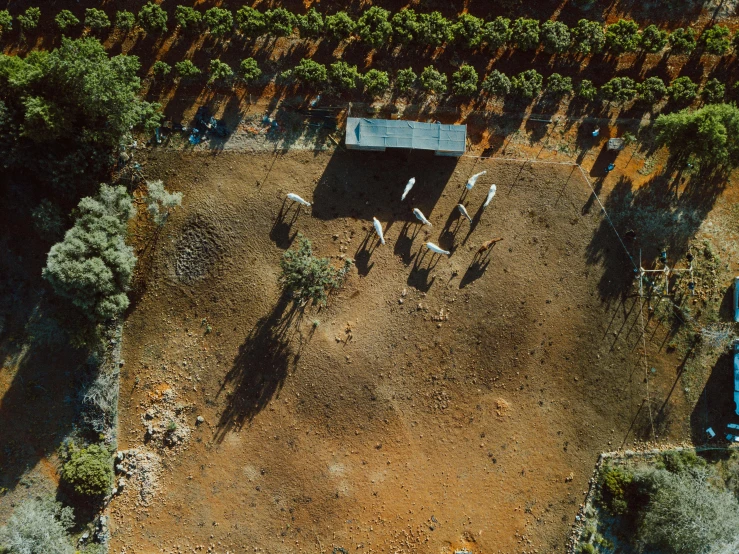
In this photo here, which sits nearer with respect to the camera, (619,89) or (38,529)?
(38,529)

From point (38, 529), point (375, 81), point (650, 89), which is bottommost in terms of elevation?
point (38, 529)

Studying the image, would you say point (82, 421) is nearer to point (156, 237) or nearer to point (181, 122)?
point (156, 237)

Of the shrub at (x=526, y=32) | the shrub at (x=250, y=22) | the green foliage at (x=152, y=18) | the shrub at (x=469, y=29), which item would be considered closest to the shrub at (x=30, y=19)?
the green foliage at (x=152, y=18)

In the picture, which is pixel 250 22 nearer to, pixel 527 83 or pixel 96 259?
pixel 96 259

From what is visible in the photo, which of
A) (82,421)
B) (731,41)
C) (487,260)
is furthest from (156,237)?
(731,41)

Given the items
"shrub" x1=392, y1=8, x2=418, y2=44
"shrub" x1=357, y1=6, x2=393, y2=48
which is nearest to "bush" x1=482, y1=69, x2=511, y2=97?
"shrub" x1=392, y1=8, x2=418, y2=44

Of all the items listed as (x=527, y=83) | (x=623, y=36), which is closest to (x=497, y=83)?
(x=527, y=83)

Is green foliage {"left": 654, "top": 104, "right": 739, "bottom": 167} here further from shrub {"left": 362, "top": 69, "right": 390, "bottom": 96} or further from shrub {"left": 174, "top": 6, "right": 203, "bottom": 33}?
shrub {"left": 174, "top": 6, "right": 203, "bottom": 33}
